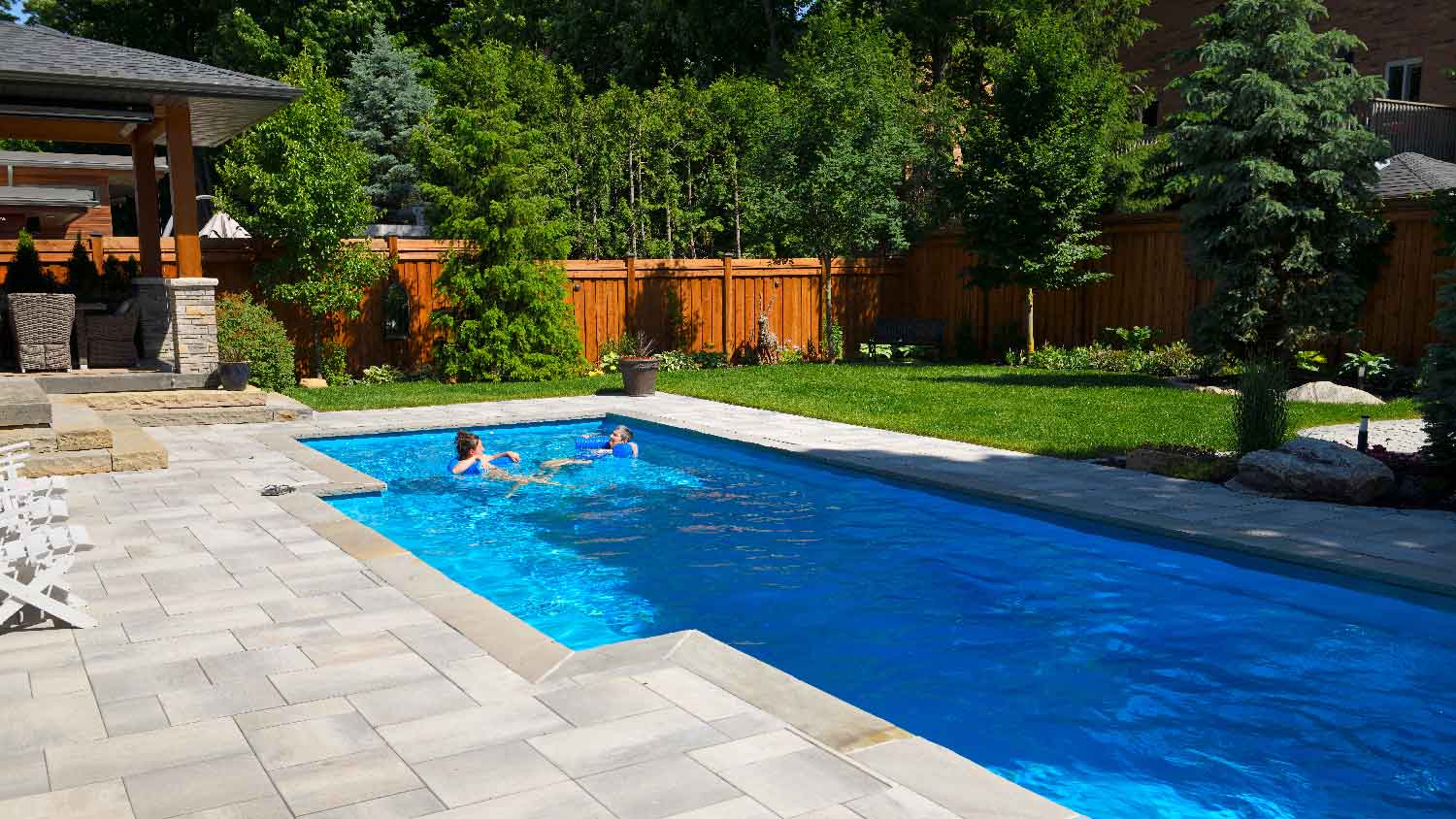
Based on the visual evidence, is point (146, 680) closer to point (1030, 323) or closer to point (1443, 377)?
point (1443, 377)

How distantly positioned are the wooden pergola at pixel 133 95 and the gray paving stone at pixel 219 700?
9.35m

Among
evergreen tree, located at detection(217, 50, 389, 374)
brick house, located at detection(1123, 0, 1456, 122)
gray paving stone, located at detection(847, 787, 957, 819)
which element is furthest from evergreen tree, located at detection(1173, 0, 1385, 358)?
gray paving stone, located at detection(847, 787, 957, 819)

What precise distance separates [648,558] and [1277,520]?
4400mm

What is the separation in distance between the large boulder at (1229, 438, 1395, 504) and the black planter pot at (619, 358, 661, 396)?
27.4 feet

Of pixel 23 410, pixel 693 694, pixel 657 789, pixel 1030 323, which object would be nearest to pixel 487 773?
pixel 657 789

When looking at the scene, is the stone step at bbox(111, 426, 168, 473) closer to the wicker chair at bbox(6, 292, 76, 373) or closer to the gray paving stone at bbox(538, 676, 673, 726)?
the wicker chair at bbox(6, 292, 76, 373)

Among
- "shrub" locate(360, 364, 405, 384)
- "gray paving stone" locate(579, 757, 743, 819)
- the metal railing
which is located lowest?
"gray paving stone" locate(579, 757, 743, 819)

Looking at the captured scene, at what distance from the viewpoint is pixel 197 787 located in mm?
3432

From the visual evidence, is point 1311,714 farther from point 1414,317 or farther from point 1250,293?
point 1414,317

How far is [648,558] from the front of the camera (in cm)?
793

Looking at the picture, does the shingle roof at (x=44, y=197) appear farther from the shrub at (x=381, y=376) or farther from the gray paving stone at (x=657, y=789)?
the gray paving stone at (x=657, y=789)

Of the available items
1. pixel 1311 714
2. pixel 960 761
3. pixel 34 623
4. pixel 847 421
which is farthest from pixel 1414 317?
pixel 34 623

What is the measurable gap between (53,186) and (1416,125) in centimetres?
2493

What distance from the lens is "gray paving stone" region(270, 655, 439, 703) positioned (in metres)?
4.28
